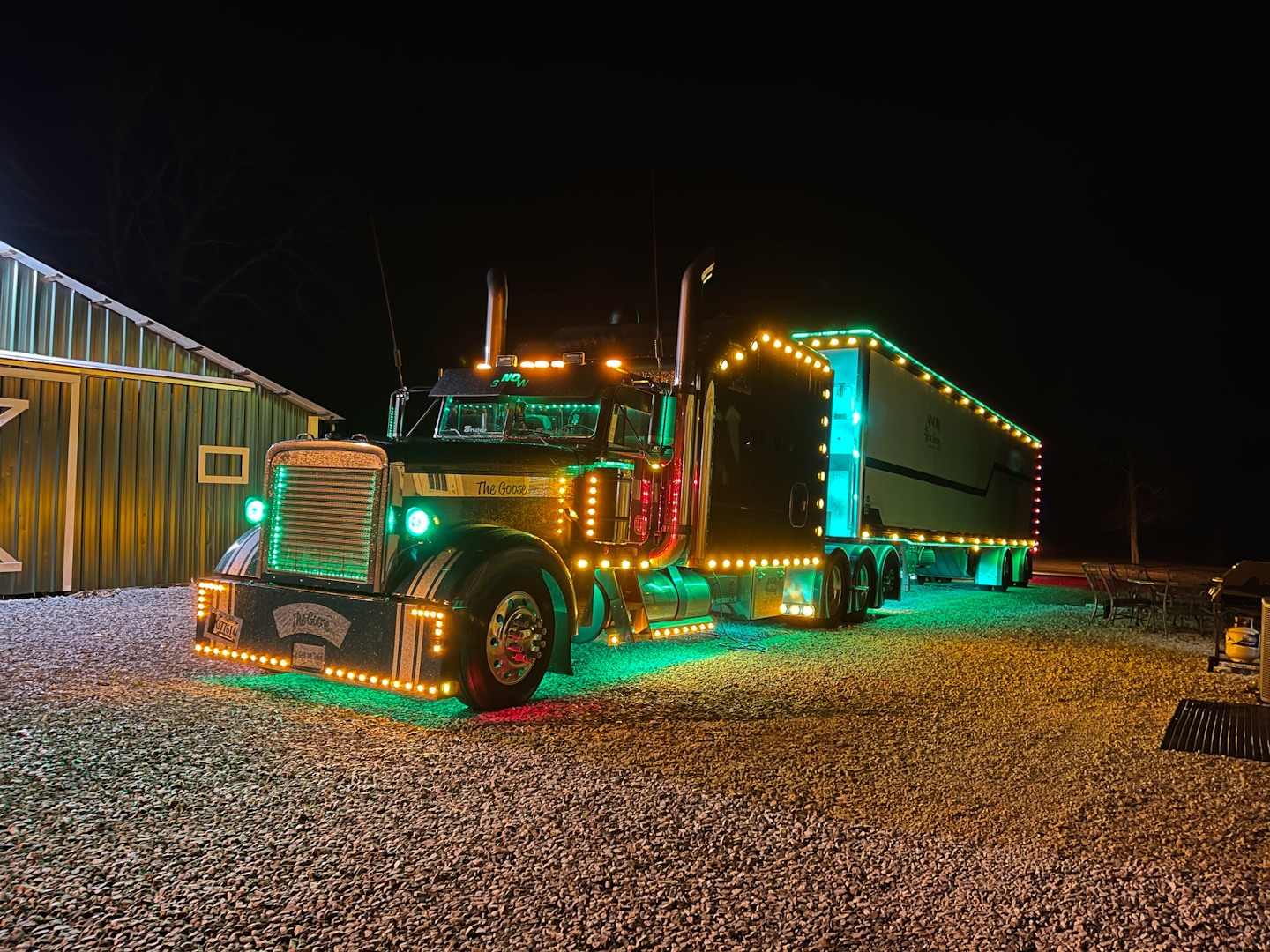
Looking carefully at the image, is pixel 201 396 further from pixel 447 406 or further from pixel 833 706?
pixel 833 706

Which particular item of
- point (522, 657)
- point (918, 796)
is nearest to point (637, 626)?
point (522, 657)

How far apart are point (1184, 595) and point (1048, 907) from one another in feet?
39.6

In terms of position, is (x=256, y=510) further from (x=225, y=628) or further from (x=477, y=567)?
(x=477, y=567)

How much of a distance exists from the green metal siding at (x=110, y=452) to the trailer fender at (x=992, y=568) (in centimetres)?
1402

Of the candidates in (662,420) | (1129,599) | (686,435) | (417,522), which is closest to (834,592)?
(1129,599)

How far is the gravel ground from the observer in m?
3.28

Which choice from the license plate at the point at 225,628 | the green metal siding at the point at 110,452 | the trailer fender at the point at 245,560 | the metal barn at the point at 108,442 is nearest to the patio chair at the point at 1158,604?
Result: the trailer fender at the point at 245,560

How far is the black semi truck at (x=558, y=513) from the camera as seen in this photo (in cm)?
614

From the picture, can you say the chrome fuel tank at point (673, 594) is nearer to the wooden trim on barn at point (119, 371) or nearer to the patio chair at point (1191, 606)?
the patio chair at point (1191, 606)

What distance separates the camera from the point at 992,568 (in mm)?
19094

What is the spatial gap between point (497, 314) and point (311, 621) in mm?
3853

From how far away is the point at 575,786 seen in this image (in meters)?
4.82

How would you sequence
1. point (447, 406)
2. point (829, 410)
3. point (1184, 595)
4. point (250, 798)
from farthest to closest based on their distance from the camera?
point (1184, 595) → point (829, 410) → point (447, 406) → point (250, 798)

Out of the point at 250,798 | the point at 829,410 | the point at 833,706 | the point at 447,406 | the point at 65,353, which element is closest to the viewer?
the point at 250,798
